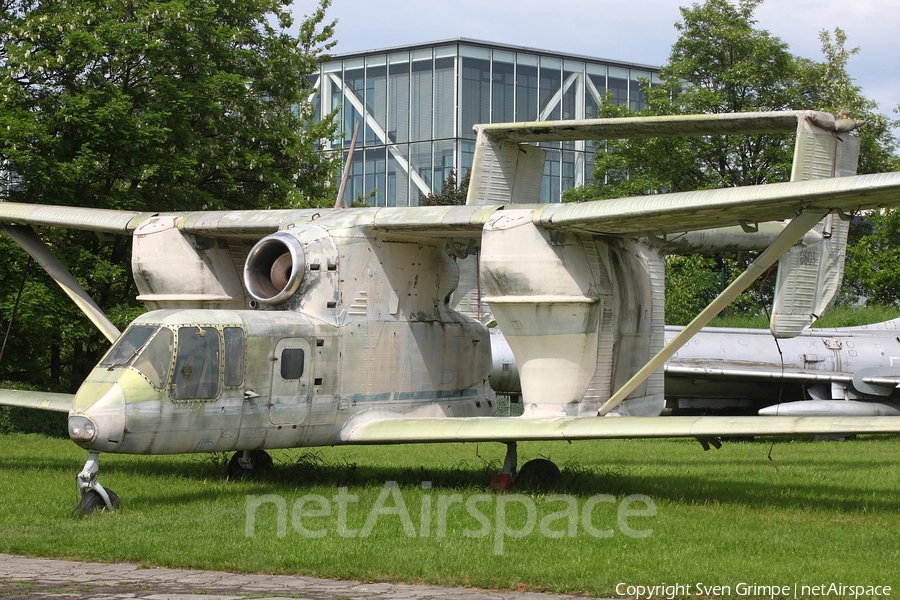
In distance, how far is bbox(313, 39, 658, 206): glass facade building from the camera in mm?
53812

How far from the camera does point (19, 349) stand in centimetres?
2694

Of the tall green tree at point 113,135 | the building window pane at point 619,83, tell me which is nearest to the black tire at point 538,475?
the tall green tree at point 113,135

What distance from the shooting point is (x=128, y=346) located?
13.7 meters

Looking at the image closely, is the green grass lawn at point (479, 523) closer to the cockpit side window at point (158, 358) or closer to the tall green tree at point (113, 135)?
the cockpit side window at point (158, 358)

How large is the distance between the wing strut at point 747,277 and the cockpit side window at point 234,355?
4.64 metres

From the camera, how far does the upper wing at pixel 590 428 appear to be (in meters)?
12.3

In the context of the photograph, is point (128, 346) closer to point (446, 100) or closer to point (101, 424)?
point (101, 424)

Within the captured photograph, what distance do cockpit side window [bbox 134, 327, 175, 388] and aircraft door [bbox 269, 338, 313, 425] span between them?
1520 millimetres

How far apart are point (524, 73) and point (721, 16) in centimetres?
1059

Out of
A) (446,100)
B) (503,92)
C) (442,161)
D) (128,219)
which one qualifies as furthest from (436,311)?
(503,92)

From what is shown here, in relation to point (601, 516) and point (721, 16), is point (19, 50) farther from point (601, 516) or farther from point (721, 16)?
point (721, 16)

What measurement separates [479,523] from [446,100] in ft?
141

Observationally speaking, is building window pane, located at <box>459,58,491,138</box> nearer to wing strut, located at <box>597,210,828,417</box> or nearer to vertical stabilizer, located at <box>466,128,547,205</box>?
vertical stabilizer, located at <box>466,128,547,205</box>

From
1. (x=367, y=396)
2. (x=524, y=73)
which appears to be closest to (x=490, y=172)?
(x=367, y=396)
